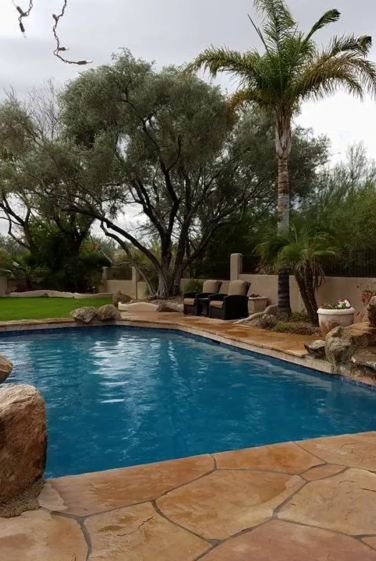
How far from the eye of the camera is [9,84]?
67.7ft

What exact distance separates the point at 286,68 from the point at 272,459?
9.71 meters

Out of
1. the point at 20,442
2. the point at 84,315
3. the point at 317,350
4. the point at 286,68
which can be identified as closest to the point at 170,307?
the point at 84,315

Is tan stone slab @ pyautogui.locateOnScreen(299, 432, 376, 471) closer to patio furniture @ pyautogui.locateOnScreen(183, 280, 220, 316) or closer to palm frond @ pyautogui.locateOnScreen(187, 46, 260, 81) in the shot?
palm frond @ pyautogui.locateOnScreen(187, 46, 260, 81)

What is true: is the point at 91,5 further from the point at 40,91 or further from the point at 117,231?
the point at 40,91

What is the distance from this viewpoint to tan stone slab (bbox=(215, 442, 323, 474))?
316cm

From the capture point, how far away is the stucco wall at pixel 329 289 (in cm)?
1056

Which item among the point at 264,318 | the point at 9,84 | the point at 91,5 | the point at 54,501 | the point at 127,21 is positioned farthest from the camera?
the point at 9,84

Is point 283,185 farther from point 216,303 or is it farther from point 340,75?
point 216,303

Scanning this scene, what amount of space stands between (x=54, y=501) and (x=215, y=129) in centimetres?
1426

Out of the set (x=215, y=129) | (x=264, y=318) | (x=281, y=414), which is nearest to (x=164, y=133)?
(x=215, y=129)

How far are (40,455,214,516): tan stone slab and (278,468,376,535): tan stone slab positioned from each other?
2.25ft

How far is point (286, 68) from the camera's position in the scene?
1069cm

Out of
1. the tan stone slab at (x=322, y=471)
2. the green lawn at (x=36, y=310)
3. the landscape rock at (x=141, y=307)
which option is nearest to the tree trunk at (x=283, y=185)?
the landscape rock at (x=141, y=307)

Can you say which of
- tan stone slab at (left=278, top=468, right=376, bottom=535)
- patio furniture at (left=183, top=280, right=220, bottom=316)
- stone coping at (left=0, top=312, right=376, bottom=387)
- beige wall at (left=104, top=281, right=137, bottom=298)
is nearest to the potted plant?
stone coping at (left=0, top=312, right=376, bottom=387)
